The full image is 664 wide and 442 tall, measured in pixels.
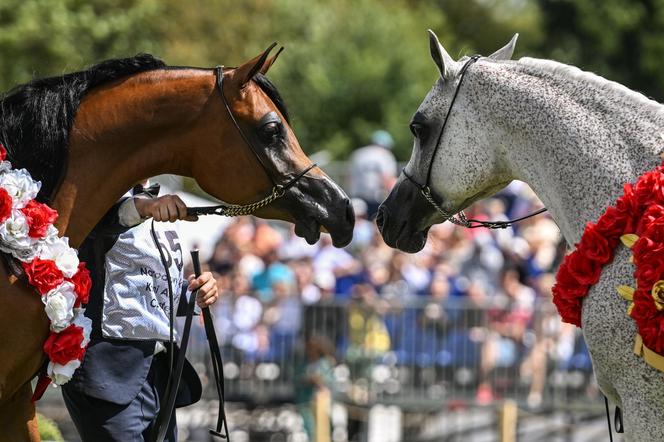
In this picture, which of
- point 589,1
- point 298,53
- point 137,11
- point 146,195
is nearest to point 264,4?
point 298,53

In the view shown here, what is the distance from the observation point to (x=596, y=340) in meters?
4.40

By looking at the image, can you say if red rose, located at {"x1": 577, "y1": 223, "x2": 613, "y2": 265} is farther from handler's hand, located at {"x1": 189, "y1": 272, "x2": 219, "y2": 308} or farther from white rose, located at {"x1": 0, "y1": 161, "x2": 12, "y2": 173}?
white rose, located at {"x1": 0, "y1": 161, "x2": 12, "y2": 173}

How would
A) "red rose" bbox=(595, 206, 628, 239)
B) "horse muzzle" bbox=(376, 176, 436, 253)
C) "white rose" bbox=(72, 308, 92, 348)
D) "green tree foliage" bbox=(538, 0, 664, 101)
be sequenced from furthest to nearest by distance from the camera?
"green tree foliage" bbox=(538, 0, 664, 101) < "horse muzzle" bbox=(376, 176, 436, 253) < "white rose" bbox=(72, 308, 92, 348) < "red rose" bbox=(595, 206, 628, 239)

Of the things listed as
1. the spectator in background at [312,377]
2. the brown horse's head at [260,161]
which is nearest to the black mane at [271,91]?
the brown horse's head at [260,161]

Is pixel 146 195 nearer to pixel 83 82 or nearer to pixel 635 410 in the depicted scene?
pixel 83 82

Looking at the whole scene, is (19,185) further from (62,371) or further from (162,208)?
(62,371)

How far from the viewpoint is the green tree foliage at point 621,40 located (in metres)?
35.5

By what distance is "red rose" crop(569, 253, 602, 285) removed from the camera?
445cm

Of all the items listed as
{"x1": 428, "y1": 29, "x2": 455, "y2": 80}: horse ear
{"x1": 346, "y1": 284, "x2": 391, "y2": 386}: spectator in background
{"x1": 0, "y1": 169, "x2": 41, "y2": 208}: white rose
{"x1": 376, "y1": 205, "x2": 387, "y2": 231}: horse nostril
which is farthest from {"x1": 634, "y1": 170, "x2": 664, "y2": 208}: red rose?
{"x1": 346, "y1": 284, "x2": 391, "y2": 386}: spectator in background

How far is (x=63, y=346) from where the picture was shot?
4520 mm

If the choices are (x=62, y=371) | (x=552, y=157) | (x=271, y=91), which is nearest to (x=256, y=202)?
(x=271, y=91)

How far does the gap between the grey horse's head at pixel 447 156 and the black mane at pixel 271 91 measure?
0.58m

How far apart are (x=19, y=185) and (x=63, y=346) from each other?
0.64 meters

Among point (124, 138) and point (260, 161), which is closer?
point (124, 138)
